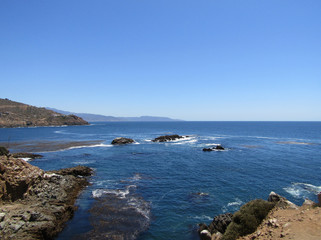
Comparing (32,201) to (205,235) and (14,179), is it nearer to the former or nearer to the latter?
(14,179)

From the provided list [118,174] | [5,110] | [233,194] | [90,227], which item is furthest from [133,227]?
[5,110]

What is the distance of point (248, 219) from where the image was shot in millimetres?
15984

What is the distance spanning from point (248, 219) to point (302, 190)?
62.9 feet

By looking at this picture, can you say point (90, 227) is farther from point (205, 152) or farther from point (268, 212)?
point (205, 152)

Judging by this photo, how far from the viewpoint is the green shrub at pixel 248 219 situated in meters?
15.5

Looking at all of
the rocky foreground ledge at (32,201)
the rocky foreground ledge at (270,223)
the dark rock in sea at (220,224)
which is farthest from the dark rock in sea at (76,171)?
the dark rock in sea at (220,224)

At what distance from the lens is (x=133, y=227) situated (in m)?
19.6

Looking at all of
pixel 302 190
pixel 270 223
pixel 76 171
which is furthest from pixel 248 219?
pixel 76 171

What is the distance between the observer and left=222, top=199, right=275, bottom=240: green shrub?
50.7 ft

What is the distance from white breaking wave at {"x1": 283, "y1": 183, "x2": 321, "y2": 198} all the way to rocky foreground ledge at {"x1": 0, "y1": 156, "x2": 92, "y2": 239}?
3041 cm

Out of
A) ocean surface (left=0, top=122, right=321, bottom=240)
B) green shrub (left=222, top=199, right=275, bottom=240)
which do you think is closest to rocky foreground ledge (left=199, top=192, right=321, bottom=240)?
green shrub (left=222, top=199, right=275, bottom=240)

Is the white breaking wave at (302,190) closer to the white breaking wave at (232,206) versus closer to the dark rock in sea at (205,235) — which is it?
the white breaking wave at (232,206)

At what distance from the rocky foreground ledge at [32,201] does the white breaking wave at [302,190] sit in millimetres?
30409

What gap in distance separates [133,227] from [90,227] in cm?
442
